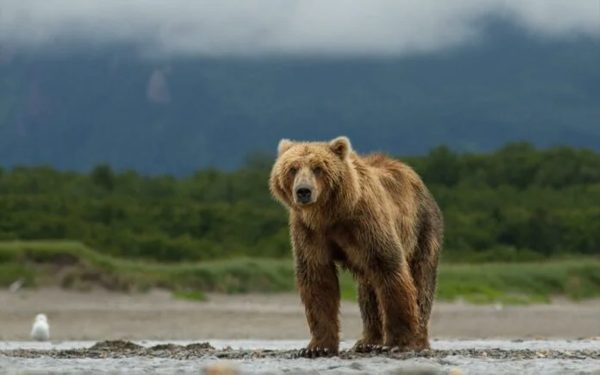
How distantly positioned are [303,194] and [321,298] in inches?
44.9

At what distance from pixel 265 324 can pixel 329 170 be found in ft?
42.0

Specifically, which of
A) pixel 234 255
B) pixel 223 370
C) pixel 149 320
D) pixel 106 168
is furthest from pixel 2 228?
pixel 223 370

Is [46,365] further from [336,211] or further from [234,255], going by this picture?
[234,255]

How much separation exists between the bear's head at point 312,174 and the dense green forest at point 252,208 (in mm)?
20827

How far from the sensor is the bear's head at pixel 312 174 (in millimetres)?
11156

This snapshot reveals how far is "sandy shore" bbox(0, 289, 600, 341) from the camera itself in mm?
22250

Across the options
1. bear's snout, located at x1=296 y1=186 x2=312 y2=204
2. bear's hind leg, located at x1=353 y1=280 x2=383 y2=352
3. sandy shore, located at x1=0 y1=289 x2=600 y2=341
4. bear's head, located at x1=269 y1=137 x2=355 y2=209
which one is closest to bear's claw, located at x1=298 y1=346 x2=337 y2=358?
bear's hind leg, located at x1=353 y1=280 x2=383 y2=352

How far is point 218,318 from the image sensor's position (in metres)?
24.6

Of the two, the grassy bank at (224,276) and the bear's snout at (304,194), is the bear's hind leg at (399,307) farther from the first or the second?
the grassy bank at (224,276)

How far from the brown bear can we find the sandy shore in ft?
30.9

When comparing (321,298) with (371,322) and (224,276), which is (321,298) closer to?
(371,322)

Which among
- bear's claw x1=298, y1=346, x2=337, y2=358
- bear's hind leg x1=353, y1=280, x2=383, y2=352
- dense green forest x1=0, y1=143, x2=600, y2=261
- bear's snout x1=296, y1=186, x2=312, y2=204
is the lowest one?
bear's claw x1=298, y1=346, x2=337, y2=358

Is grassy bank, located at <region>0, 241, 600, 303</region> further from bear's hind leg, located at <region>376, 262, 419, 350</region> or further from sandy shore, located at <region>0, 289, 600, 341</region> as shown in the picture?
bear's hind leg, located at <region>376, 262, 419, 350</region>

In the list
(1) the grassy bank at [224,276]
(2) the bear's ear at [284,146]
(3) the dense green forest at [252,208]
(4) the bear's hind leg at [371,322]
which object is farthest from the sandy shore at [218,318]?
(2) the bear's ear at [284,146]
